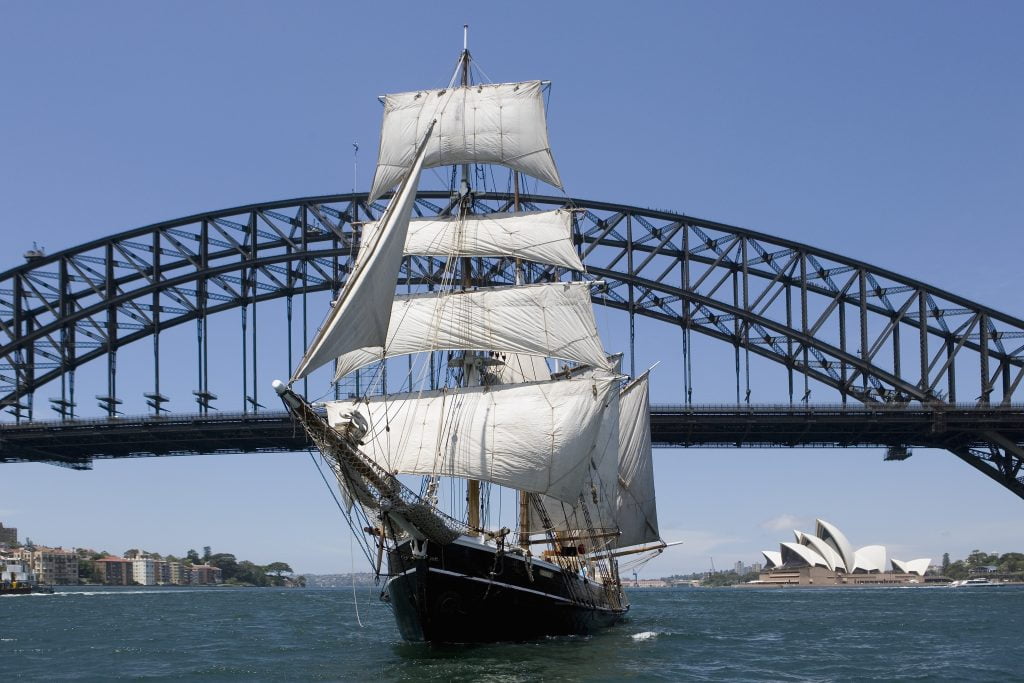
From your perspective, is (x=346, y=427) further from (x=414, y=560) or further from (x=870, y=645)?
(x=870, y=645)

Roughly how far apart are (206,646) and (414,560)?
9351 millimetres

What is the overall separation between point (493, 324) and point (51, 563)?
158 m

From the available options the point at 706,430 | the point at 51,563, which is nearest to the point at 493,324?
the point at 706,430

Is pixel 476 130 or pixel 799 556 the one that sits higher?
pixel 476 130

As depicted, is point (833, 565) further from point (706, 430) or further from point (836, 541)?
point (706, 430)

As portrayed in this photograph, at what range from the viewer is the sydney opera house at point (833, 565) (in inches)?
5561

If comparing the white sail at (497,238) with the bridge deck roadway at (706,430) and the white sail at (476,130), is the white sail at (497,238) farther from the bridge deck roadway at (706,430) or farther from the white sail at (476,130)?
the bridge deck roadway at (706,430)

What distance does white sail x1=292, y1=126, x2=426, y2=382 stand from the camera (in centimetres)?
2748

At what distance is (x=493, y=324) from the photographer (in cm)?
4381

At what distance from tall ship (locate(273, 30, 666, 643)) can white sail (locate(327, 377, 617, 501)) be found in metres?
0.04

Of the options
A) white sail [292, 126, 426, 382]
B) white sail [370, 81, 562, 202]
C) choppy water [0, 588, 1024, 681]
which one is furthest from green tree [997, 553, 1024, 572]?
white sail [292, 126, 426, 382]

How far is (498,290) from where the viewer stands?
44156 millimetres

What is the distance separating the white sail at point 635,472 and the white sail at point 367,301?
74.9 ft

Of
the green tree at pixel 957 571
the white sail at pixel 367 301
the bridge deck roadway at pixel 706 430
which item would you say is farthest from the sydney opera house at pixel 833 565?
the white sail at pixel 367 301
